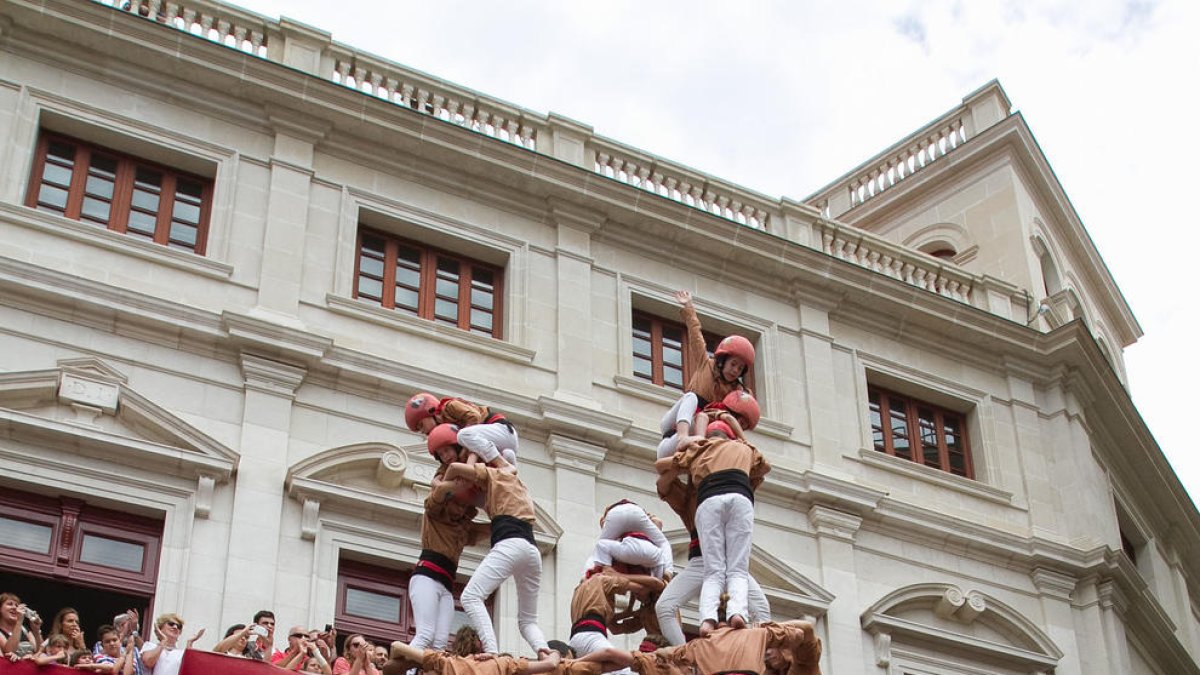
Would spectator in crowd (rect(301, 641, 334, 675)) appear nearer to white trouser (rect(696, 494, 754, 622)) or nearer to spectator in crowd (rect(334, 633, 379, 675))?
spectator in crowd (rect(334, 633, 379, 675))

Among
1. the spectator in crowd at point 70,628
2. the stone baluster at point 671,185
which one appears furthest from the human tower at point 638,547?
the stone baluster at point 671,185

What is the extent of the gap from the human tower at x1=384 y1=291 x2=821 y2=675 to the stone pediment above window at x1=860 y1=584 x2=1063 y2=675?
8348 mm

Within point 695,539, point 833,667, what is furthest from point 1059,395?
point 695,539

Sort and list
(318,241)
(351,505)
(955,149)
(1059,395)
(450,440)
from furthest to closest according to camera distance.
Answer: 1. (955,149)
2. (1059,395)
3. (318,241)
4. (351,505)
5. (450,440)

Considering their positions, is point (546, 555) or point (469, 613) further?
point (546, 555)

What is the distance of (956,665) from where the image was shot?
2467cm

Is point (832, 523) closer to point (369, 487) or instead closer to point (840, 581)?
point (840, 581)

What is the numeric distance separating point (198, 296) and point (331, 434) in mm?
2269

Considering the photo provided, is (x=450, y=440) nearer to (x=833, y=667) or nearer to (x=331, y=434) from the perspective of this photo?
(x=331, y=434)

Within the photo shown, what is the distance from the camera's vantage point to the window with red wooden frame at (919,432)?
26922mm

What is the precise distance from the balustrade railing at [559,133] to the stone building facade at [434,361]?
5 centimetres

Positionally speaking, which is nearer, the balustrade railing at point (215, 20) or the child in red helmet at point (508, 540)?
the child in red helmet at point (508, 540)

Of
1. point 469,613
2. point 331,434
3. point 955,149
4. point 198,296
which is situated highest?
point 955,149

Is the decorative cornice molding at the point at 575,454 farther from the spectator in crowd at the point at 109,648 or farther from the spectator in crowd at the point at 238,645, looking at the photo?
the spectator in crowd at the point at 109,648
